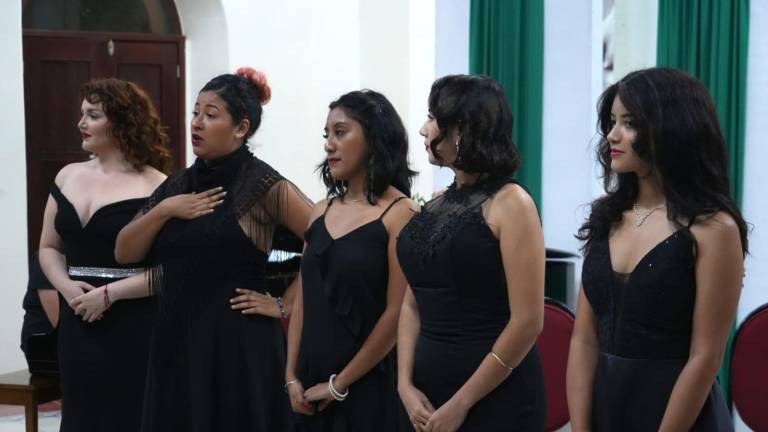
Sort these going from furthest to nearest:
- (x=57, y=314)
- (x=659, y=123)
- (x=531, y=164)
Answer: (x=531, y=164) → (x=57, y=314) → (x=659, y=123)

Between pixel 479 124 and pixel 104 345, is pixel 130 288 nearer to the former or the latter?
pixel 104 345

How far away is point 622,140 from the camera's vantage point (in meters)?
2.24

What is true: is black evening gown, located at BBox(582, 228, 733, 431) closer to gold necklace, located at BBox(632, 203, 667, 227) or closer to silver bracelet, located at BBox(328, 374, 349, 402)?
gold necklace, located at BBox(632, 203, 667, 227)

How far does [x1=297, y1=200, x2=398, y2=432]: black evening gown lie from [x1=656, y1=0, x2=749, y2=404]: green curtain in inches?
111

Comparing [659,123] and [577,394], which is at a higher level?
[659,123]

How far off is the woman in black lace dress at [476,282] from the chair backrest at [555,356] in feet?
4.59

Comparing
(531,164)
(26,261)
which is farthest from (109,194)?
(26,261)

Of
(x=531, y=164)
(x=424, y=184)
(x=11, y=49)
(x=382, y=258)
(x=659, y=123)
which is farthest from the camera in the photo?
(x=424, y=184)

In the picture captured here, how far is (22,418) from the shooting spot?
5.71m

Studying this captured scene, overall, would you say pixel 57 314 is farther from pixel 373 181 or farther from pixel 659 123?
pixel 659 123

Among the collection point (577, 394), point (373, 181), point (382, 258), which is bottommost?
point (577, 394)

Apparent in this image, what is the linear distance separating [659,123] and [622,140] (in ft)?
0.32

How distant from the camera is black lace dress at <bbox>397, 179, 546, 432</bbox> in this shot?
7.90 feet

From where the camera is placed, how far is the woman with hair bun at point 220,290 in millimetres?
3098
